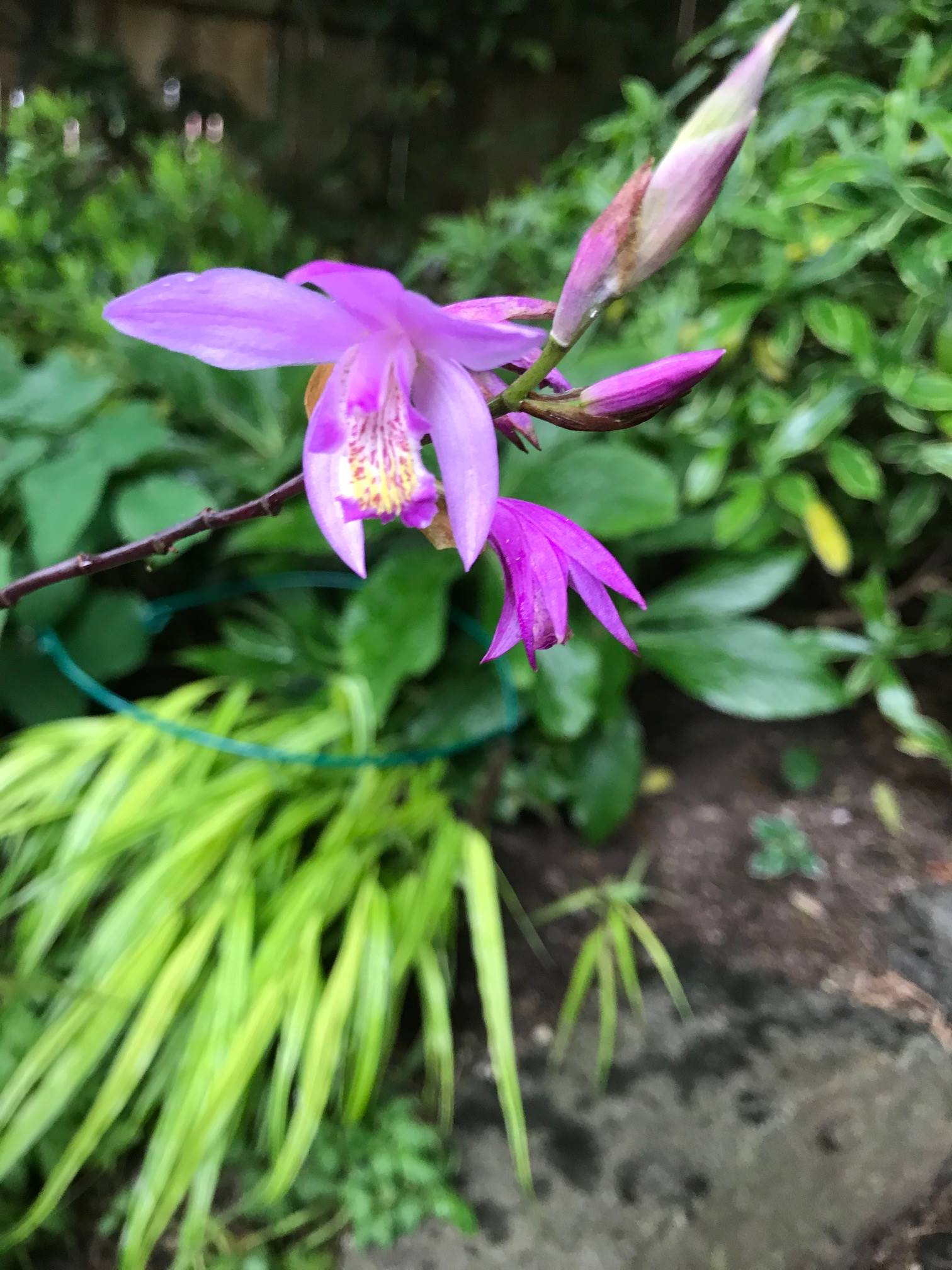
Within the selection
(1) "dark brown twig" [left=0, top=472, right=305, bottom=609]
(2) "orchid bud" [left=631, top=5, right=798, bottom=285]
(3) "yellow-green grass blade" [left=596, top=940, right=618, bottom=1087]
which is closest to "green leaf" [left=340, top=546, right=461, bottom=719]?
(3) "yellow-green grass blade" [left=596, top=940, right=618, bottom=1087]

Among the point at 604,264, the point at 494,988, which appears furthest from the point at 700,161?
the point at 494,988

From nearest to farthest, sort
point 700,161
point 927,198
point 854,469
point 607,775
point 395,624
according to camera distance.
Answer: point 700,161
point 927,198
point 854,469
point 395,624
point 607,775

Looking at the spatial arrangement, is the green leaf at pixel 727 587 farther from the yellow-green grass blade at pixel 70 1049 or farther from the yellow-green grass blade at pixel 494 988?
the yellow-green grass blade at pixel 70 1049

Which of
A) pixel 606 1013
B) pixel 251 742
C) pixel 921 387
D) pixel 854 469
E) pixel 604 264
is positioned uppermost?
pixel 604 264

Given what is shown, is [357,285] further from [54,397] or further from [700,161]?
[54,397]

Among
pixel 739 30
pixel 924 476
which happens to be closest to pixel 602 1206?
pixel 924 476

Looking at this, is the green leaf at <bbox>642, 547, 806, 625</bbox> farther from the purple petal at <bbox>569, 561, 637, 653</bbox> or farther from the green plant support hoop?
the purple petal at <bbox>569, 561, 637, 653</bbox>
